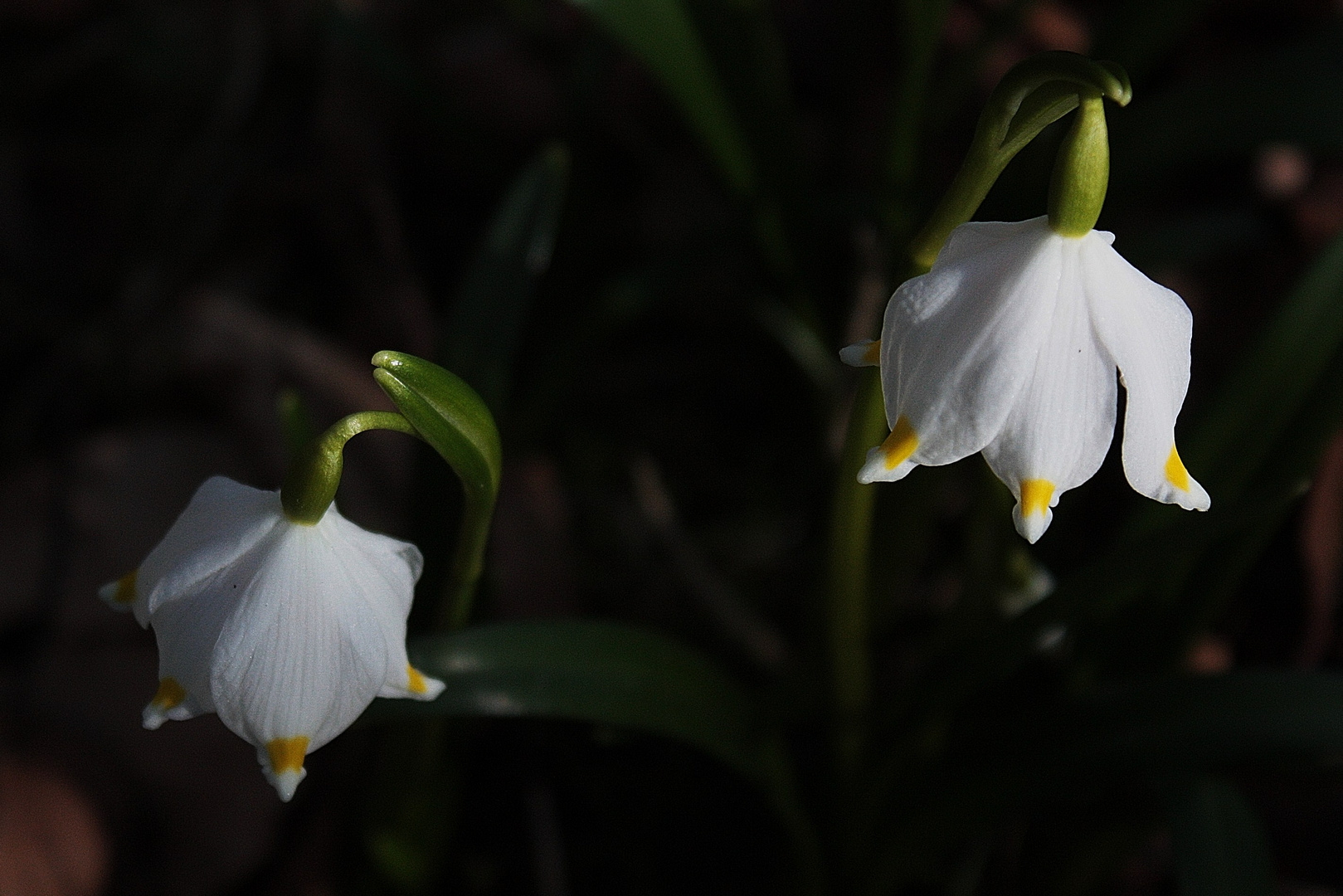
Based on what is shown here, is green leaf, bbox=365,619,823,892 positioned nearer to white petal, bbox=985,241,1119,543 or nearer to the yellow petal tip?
the yellow petal tip

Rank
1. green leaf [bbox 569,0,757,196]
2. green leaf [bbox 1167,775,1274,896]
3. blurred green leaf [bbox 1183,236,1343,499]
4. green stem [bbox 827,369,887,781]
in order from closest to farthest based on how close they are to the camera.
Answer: green stem [bbox 827,369,887,781] < green leaf [bbox 1167,775,1274,896] < blurred green leaf [bbox 1183,236,1343,499] < green leaf [bbox 569,0,757,196]

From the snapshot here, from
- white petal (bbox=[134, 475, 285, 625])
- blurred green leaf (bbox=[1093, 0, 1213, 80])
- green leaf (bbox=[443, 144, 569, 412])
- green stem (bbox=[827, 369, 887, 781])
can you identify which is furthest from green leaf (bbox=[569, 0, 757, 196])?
white petal (bbox=[134, 475, 285, 625])

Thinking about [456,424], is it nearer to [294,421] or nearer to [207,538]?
[207,538]

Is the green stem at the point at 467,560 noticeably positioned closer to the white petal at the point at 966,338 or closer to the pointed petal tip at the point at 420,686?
the pointed petal tip at the point at 420,686

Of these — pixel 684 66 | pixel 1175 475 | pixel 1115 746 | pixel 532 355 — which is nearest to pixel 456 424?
→ pixel 1175 475

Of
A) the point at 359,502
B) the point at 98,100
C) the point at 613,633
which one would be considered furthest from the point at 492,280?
the point at 98,100

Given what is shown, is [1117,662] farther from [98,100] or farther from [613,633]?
[98,100]
